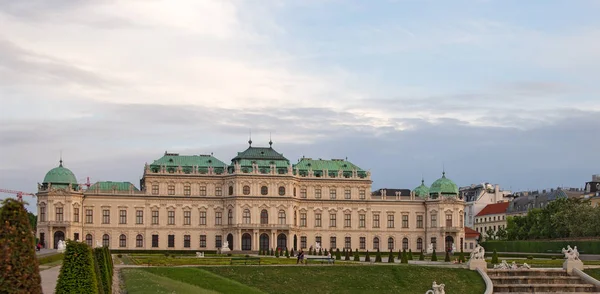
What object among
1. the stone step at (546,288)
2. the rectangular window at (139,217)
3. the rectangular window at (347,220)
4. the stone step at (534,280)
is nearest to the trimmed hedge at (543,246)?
the rectangular window at (347,220)

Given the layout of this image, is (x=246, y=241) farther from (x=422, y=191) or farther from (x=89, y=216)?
(x=422, y=191)

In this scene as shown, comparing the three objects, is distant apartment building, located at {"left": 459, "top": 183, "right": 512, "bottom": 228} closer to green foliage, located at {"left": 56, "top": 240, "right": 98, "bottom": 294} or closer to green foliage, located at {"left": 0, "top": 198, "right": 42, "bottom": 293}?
green foliage, located at {"left": 56, "top": 240, "right": 98, "bottom": 294}

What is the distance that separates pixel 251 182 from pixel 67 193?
22.7 m

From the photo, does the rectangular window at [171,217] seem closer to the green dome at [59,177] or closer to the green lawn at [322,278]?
the green dome at [59,177]

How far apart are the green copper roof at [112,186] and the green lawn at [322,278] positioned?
201 feet

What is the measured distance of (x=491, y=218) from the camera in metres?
154

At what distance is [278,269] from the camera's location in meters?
53.0

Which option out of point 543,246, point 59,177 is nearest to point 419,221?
point 543,246

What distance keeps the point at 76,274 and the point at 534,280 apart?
34.3m

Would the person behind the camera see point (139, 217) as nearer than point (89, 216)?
No

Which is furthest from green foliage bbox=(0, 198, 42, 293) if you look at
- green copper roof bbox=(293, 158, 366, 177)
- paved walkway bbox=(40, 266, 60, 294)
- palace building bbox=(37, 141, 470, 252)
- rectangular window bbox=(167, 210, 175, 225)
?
green copper roof bbox=(293, 158, 366, 177)

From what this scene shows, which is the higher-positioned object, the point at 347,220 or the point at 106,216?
the point at 106,216

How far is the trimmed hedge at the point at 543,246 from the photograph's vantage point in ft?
278

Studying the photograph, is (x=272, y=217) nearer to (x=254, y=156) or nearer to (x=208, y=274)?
(x=254, y=156)
